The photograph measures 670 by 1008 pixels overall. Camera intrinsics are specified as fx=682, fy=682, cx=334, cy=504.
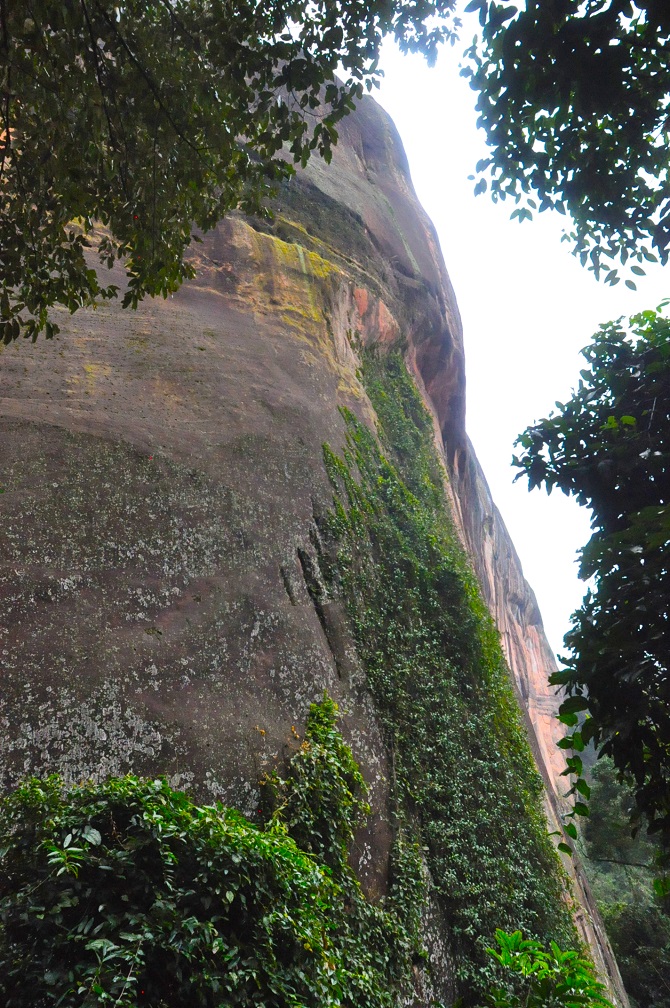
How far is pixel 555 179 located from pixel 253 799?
520 centimetres

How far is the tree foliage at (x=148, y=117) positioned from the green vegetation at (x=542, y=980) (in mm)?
5707

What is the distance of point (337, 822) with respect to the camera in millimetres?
6027

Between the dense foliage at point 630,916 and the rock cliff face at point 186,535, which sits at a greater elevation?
the rock cliff face at point 186,535

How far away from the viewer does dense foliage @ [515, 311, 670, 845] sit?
10.8ft

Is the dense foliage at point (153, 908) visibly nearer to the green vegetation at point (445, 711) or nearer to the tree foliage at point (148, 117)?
the green vegetation at point (445, 711)

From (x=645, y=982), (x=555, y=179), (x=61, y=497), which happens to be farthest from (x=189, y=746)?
(x=645, y=982)

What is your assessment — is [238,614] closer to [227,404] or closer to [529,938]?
[227,404]

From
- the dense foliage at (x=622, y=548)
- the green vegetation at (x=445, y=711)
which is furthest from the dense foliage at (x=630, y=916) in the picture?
the dense foliage at (x=622, y=548)

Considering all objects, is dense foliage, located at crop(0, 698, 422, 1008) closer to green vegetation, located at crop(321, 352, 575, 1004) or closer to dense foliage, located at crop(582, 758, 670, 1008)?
green vegetation, located at crop(321, 352, 575, 1004)

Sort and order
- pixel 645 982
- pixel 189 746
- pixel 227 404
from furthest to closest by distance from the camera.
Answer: pixel 645 982 → pixel 227 404 → pixel 189 746

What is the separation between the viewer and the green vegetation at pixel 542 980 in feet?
16.2

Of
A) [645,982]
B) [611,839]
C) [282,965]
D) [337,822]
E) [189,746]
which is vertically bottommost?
[645,982]

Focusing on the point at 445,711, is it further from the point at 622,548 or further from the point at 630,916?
the point at 630,916

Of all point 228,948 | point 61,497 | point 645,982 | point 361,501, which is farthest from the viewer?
point 645,982
